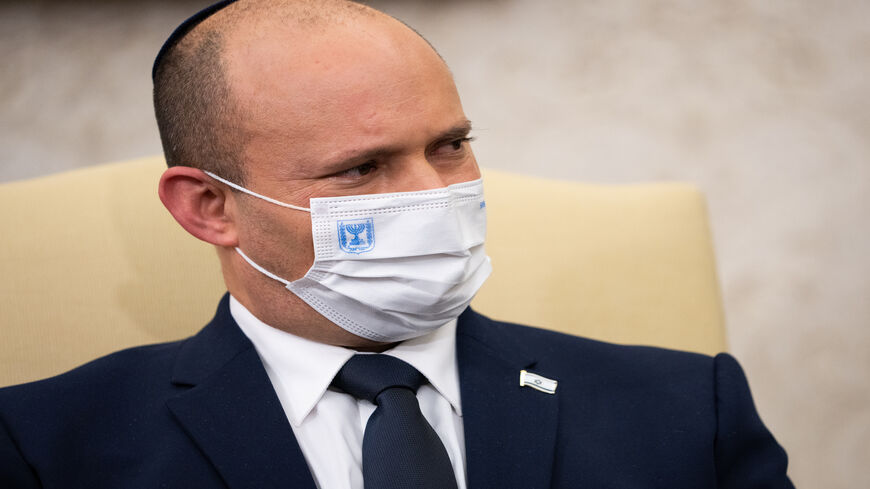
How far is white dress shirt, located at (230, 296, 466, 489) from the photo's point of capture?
1232 millimetres

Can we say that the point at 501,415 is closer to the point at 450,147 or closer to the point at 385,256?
the point at 385,256

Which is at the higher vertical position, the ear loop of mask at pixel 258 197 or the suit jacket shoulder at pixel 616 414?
the ear loop of mask at pixel 258 197

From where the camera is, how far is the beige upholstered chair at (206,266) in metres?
1.60

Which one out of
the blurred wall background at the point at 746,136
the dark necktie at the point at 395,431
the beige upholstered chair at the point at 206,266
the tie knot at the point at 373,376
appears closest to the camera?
the dark necktie at the point at 395,431

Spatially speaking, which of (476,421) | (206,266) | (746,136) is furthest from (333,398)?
(746,136)

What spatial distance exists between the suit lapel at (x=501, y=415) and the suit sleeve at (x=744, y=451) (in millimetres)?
311

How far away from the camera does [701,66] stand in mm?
2406

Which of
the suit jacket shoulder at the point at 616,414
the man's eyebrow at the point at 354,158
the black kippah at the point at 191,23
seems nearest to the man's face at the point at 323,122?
the man's eyebrow at the point at 354,158

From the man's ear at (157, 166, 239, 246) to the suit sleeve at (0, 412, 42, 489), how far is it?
1.38 ft

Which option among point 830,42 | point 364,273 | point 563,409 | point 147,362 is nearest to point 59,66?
point 147,362

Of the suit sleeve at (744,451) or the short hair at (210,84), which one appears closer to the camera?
the short hair at (210,84)

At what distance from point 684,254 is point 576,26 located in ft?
2.97

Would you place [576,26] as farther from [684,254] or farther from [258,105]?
[258,105]

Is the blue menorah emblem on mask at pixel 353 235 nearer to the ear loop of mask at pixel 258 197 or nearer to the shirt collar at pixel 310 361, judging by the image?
the ear loop of mask at pixel 258 197
